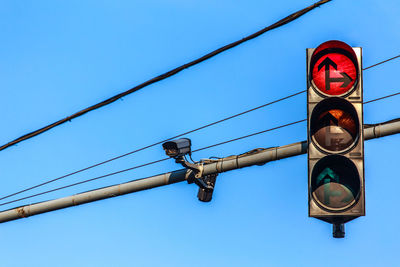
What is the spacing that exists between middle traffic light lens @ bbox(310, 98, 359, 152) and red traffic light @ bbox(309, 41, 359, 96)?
10 cm

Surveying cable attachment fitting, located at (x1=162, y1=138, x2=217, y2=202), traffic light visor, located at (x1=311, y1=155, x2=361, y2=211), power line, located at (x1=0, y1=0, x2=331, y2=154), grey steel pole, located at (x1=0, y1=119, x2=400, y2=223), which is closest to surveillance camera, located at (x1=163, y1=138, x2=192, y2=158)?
cable attachment fitting, located at (x1=162, y1=138, x2=217, y2=202)

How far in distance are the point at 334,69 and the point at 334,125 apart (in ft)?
1.36

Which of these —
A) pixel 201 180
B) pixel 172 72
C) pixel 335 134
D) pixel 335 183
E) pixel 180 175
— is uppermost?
pixel 172 72

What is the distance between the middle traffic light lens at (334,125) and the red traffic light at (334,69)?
96 millimetres

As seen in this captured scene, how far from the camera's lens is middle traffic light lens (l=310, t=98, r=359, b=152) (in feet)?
15.5

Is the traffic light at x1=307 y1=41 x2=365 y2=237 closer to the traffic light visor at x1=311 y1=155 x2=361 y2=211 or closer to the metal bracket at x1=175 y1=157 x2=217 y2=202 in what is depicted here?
the traffic light visor at x1=311 y1=155 x2=361 y2=211

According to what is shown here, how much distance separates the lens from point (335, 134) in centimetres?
478

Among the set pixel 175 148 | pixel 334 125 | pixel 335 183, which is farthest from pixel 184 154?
pixel 335 183

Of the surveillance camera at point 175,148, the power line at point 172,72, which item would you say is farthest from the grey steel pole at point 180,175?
the power line at point 172,72

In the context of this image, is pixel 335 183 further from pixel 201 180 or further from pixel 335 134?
pixel 201 180

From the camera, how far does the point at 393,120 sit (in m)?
6.07

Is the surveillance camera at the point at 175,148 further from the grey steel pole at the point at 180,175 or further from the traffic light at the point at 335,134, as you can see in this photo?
the traffic light at the point at 335,134

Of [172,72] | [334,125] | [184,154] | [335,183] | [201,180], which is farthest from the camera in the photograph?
[172,72]

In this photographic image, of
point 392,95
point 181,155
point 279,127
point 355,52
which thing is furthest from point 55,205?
point 355,52
